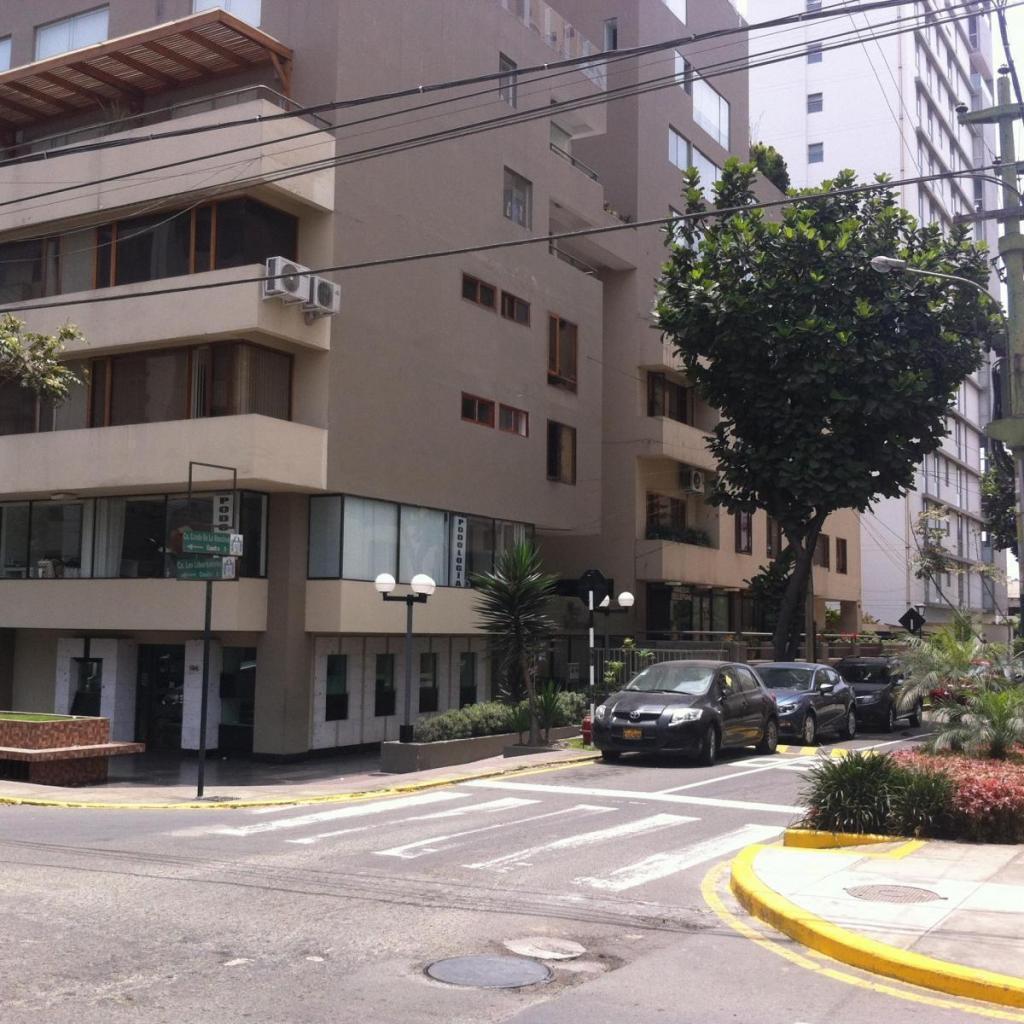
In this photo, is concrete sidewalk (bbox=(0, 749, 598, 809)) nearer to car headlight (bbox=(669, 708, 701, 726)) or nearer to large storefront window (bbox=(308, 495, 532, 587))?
car headlight (bbox=(669, 708, 701, 726))

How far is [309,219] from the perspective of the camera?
80.0 ft

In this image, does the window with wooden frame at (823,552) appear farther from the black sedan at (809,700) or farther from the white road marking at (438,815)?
the white road marking at (438,815)

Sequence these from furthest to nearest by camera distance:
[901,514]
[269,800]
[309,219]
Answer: [901,514], [309,219], [269,800]

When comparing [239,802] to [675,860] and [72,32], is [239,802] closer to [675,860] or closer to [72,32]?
[675,860]

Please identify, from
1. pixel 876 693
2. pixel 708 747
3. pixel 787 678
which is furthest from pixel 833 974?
pixel 876 693

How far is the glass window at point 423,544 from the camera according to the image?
86.2 feet

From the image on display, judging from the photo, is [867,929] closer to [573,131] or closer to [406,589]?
[406,589]

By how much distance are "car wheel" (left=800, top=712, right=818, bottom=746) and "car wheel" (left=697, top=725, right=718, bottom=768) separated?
4.59 m

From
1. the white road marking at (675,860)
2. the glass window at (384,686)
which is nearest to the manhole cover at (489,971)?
the white road marking at (675,860)

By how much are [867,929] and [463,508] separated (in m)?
20.4

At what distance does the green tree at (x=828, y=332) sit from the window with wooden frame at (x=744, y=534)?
10.6 meters

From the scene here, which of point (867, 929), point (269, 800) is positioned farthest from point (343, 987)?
point (269, 800)

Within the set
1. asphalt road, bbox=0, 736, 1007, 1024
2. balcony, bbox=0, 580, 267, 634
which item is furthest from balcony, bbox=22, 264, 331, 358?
asphalt road, bbox=0, 736, 1007, 1024

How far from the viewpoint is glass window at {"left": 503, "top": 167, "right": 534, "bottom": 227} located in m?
30.3
